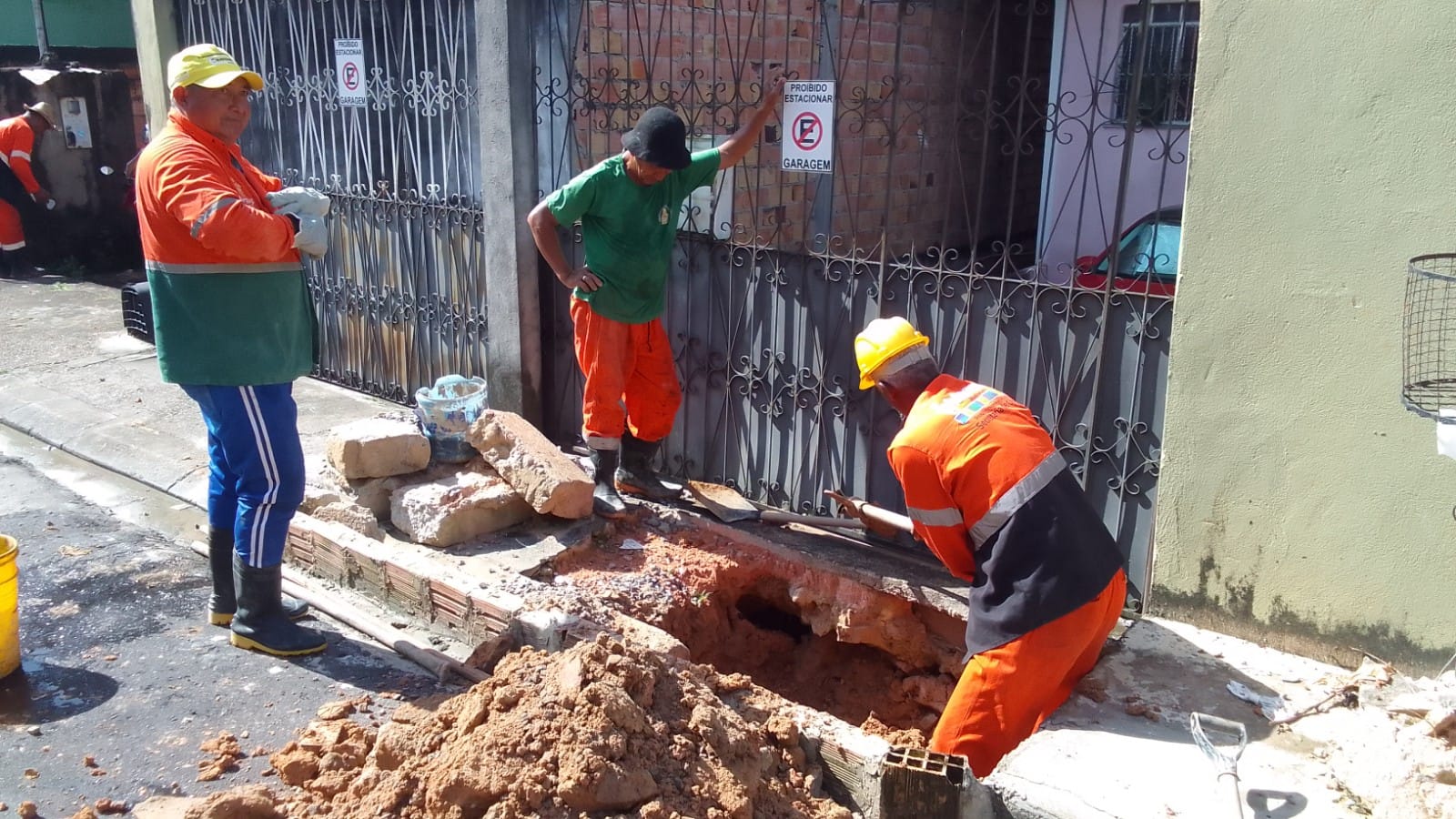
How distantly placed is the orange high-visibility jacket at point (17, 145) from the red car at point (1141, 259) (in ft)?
34.2

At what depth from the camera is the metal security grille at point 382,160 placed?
6418 mm

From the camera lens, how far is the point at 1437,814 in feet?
8.68

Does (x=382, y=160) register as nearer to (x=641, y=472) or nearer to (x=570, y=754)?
(x=641, y=472)

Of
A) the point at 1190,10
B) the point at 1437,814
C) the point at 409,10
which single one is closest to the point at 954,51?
the point at 1190,10

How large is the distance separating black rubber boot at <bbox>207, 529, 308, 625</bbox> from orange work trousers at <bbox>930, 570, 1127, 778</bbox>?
2660 millimetres

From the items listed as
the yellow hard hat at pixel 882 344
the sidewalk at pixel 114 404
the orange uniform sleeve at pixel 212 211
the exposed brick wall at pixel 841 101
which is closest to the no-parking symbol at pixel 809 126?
the exposed brick wall at pixel 841 101

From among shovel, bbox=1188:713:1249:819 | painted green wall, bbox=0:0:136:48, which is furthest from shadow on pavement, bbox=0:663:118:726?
painted green wall, bbox=0:0:136:48

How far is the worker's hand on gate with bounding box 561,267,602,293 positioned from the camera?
16.1ft

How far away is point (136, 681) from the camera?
4.02 m

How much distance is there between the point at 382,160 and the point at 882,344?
449 cm

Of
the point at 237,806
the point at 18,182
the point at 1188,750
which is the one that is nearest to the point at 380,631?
the point at 237,806

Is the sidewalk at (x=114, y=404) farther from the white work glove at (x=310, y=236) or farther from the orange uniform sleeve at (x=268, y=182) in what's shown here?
the white work glove at (x=310, y=236)

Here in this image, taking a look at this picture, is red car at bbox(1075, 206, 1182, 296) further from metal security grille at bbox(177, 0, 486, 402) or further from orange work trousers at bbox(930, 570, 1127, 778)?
metal security grille at bbox(177, 0, 486, 402)

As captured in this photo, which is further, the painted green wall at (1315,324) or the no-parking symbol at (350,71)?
the no-parking symbol at (350,71)
